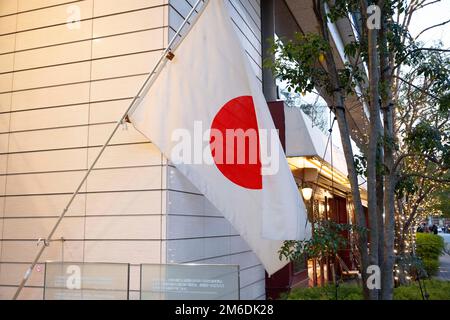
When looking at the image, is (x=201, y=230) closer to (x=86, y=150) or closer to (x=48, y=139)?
(x=86, y=150)

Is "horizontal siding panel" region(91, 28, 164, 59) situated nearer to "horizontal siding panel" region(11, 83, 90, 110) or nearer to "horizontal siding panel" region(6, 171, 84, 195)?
"horizontal siding panel" region(11, 83, 90, 110)

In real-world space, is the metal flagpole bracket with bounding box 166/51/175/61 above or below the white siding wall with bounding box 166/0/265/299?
above

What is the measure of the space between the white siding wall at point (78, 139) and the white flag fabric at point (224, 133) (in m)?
1.01

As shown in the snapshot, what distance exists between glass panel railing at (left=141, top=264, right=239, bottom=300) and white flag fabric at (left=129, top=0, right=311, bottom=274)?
43 cm

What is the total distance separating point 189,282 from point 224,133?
1671 millimetres

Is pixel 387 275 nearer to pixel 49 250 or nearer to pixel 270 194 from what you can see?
pixel 270 194

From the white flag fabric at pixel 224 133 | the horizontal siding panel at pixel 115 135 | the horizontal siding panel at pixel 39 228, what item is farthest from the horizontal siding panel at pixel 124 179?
the white flag fabric at pixel 224 133

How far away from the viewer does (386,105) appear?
6938mm

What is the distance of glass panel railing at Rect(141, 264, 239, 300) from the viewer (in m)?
4.77

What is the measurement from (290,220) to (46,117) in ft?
12.7

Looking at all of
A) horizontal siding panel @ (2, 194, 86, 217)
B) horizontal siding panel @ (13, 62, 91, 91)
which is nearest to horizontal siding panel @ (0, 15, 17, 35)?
horizontal siding panel @ (13, 62, 91, 91)

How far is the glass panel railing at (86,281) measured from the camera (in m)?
5.10

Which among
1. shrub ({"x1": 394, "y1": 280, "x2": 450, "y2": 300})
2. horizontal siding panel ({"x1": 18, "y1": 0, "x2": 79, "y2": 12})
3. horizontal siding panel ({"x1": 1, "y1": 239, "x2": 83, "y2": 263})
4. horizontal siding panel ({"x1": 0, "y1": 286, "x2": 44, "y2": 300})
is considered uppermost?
horizontal siding panel ({"x1": 18, "y1": 0, "x2": 79, "y2": 12})

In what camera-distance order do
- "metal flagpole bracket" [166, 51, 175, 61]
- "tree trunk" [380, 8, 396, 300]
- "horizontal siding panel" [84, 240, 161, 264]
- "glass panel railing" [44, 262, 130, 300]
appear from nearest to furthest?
"metal flagpole bracket" [166, 51, 175, 61] → "glass panel railing" [44, 262, 130, 300] → "horizontal siding panel" [84, 240, 161, 264] → "tree trunk" [380, 8, 396, 300]
